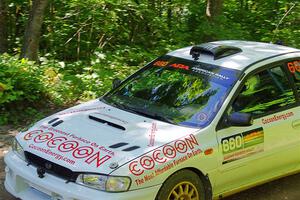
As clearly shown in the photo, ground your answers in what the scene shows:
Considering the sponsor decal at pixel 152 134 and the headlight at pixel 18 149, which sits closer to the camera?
the sponsor decal at pixel 152 134

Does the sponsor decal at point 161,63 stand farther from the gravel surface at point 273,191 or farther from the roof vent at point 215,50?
the gravel surface at point 273,191

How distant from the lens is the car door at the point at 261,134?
4941 mm

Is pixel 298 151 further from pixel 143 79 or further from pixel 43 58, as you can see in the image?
pixel 43 58

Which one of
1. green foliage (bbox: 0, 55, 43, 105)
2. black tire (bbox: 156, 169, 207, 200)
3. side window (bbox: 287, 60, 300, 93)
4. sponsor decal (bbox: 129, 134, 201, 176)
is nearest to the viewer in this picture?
sponsor decal (bbox: 129, 134, 201, 176)

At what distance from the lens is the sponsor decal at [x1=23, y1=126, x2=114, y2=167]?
4.32 meters

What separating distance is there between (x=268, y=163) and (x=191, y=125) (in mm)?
1047

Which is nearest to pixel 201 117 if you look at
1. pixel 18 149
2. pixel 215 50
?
pixel 215 50

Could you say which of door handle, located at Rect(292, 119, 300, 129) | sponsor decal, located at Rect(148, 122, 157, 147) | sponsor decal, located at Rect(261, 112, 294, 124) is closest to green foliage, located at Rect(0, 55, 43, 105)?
sponsor decal, located at Rect(148, 122, 157, 147)

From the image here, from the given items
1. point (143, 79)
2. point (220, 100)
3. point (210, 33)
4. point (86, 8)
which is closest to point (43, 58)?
point (86, 8)

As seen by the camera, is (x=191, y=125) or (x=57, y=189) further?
(x=191, y=125)

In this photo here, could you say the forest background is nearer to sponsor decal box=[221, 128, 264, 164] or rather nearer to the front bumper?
the front bumper

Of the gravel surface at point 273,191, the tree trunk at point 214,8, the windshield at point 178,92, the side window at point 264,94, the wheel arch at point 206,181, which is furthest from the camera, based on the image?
the tree trunk at point 214,8

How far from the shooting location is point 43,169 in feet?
14.6

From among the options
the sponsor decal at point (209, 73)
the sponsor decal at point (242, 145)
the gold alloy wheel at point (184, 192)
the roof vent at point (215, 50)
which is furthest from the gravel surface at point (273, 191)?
the roof vent at point (215, 50)
